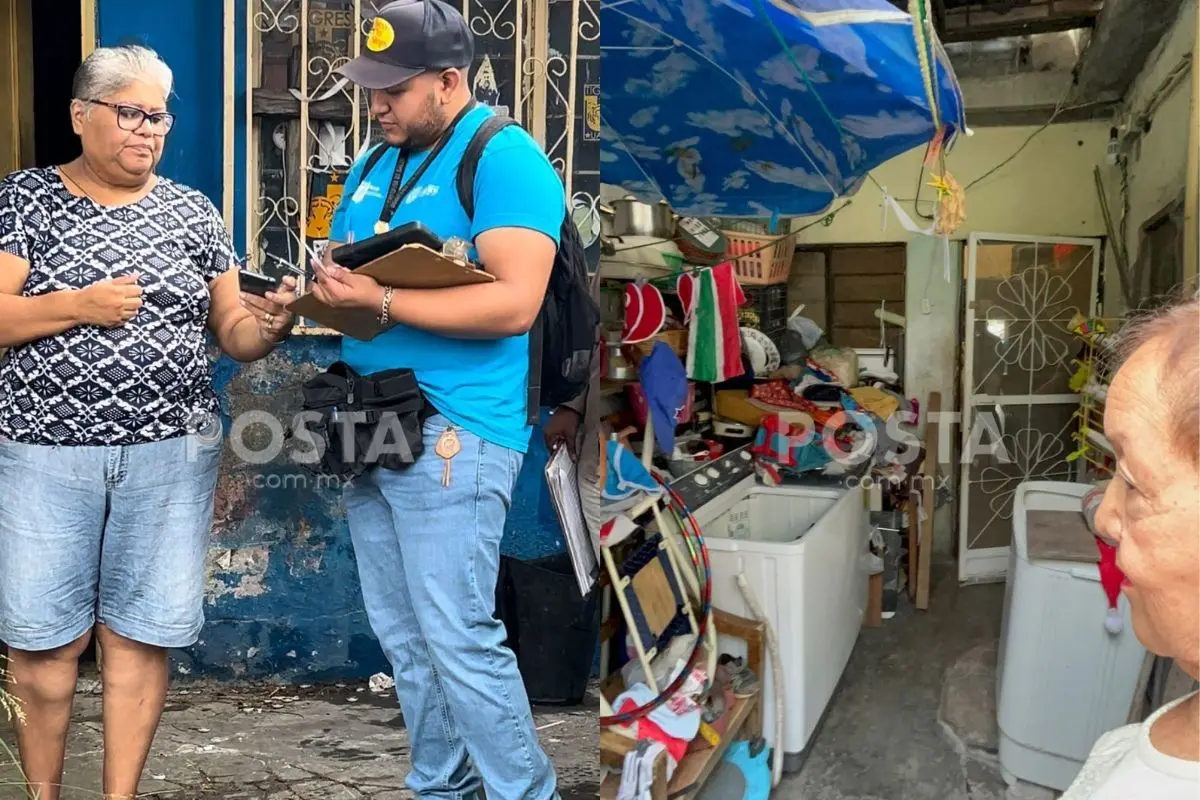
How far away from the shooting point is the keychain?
134cm

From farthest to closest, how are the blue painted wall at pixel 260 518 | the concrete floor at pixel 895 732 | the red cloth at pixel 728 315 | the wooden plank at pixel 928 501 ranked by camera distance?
the wooden plank at pixel 928 501 < the red cloth at pixel 728 315 < the concrete floor at pixel 895 732 < the blue painted wall at pixel 260 518

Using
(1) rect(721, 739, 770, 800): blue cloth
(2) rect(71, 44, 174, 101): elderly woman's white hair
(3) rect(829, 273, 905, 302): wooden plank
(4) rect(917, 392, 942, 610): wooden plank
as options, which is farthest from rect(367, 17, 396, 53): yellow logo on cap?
(3) rect(829, 273, 905, 302): wooden plank

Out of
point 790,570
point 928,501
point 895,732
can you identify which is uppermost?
point 790,570

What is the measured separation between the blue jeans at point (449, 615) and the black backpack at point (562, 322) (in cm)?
12

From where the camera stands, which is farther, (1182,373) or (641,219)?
(641,219)

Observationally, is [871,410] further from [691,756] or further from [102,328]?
[102,328]

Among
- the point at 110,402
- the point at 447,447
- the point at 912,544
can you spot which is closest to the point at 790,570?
the point at 447,447

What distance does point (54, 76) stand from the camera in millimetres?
1352

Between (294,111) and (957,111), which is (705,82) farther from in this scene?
(294,111)

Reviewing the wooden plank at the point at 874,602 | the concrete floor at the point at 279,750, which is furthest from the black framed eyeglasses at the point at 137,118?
the wooden plank at the point at 874,602

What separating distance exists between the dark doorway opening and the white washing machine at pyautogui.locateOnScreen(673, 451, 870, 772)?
1187mm

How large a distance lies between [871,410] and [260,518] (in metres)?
2.56

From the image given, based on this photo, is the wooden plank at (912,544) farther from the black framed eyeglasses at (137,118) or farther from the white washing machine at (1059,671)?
the black framed eyeglasses at (137,118)

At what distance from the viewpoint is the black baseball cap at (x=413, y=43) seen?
4.39 feet
